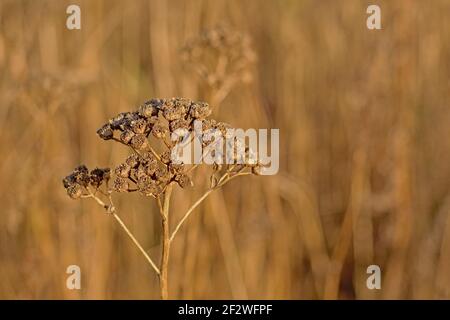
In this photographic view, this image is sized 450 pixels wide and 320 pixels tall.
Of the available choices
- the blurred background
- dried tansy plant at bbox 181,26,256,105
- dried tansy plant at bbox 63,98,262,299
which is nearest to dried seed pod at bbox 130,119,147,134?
dried tansy plant at bbox 63,98,262,299

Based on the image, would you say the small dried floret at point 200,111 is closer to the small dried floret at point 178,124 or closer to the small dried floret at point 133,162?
the small dried floret at point 178,124

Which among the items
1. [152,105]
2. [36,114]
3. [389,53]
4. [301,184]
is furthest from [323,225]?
[152,105]

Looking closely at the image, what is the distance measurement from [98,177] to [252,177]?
7.25ft

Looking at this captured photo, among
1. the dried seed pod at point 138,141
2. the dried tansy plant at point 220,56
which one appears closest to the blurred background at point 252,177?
the dried tansy plant at point 220,56

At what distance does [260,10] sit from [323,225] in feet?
5.72

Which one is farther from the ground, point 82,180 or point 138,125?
point 138,125

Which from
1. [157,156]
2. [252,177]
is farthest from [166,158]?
[252,177]

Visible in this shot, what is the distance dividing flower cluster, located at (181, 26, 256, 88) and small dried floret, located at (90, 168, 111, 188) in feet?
4.40

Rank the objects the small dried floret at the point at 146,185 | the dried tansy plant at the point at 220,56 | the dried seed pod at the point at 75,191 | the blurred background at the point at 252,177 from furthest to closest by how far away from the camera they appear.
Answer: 1. the blurred background at the point at 252,177
2. the dried tansy plant at the point at 220,56
3. the dried seed pod at the point at 75,191
4. the small dried floret at the point at 146,185

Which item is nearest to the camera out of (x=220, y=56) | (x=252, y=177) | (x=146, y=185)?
(x=146, y=185)

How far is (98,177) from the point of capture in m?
1.99

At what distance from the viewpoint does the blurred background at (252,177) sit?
3.69 meters

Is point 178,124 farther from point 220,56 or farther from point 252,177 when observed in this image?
point 252,177

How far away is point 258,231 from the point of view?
12.9ft
